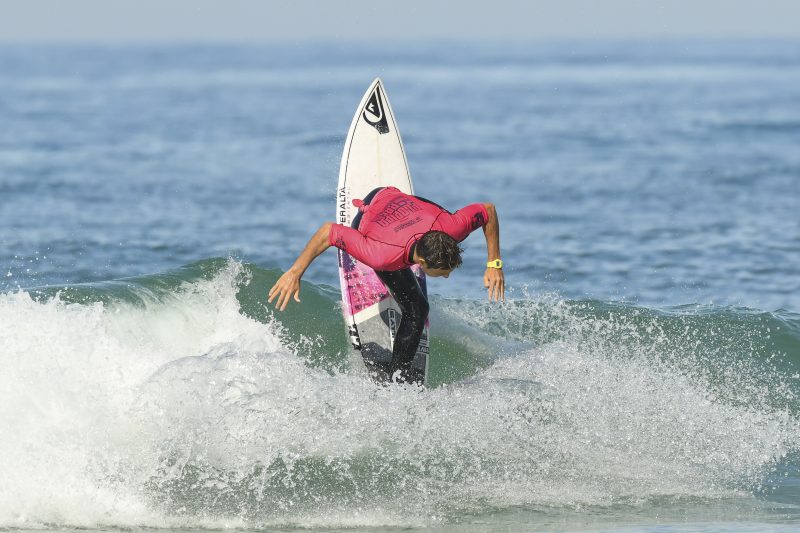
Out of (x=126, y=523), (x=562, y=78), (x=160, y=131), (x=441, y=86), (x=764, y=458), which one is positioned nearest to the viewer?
(x=126, y=523)

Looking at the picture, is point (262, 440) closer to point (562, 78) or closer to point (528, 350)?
point (528, 350)

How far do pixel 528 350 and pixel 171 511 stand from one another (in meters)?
4.37

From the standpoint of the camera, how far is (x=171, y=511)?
6984 mm

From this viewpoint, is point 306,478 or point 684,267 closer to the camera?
point 306,478

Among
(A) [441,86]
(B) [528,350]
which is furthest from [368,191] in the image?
(A) [441,86]

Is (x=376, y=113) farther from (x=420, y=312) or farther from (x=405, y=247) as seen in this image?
(x=405, y=247)

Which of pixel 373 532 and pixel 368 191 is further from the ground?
pixel 368 191

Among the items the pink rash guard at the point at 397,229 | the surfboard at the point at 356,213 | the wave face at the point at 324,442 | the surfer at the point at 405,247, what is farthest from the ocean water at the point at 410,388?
the pink rash guard at the point at 397,229

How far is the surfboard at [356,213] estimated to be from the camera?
31.1ft

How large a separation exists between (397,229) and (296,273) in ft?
2.66

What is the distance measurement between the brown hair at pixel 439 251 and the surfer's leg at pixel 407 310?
1.07m

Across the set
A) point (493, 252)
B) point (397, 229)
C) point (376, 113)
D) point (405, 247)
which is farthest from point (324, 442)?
point (376, 113)

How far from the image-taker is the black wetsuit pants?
28.1 feet

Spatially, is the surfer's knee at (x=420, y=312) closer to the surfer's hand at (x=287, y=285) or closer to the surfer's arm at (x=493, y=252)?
the surfer's arm at (x=493, y=252)
